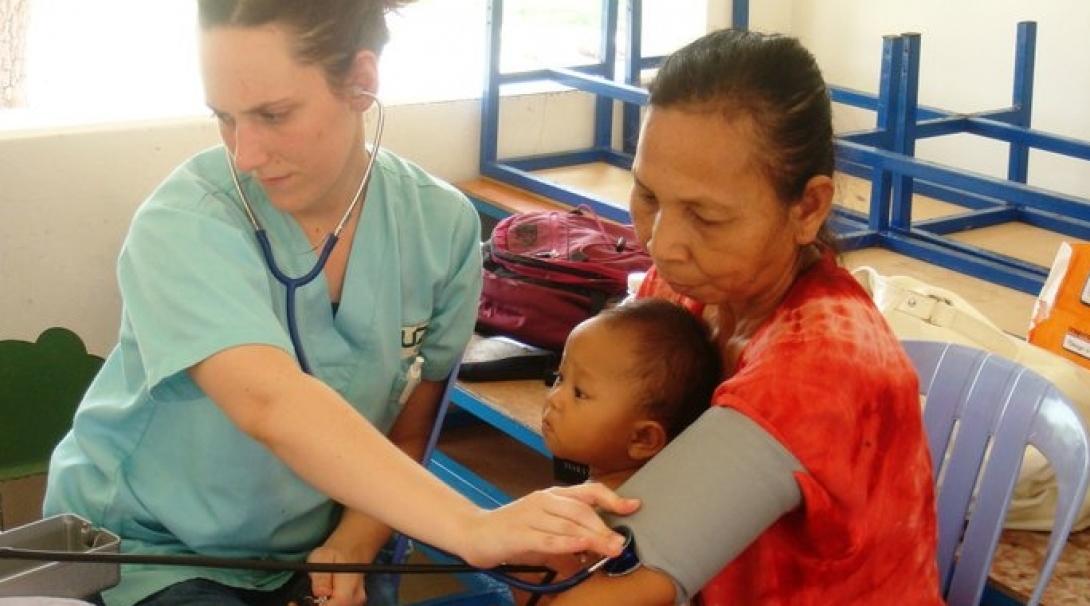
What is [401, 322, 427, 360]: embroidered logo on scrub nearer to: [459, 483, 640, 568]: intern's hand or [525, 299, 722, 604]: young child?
[525, 299, 722, 604]: young child

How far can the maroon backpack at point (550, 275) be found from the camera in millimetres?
2512

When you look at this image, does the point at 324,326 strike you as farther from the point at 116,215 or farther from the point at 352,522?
the point at 116,215

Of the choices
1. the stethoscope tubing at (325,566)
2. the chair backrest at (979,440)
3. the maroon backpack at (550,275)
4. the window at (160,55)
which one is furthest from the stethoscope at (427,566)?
the window at (160,55)

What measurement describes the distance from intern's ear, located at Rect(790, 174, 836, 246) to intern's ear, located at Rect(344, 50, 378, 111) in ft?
1.67

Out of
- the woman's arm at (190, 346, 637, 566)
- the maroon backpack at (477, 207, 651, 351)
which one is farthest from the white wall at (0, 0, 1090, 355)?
the woman's arm at (190, 346, 637, 566)

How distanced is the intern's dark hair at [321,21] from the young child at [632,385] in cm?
39

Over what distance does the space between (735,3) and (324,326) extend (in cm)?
255

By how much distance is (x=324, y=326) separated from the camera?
1.52 meters

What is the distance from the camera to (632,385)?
53.1 inches

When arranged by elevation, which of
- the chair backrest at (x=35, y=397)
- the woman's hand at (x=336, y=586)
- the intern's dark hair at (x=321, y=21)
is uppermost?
the intern's dark hair at (x=321, y=21)

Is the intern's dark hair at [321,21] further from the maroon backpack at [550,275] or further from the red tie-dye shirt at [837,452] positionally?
the maroon backpack at [550,275]

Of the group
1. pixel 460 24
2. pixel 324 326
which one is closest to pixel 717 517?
pixel 324 326

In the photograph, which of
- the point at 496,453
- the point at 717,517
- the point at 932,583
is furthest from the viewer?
the point at 496,453

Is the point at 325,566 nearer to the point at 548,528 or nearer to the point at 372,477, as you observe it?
the point at 372,477
